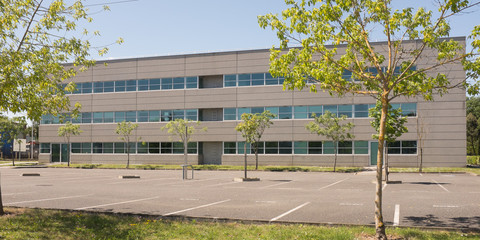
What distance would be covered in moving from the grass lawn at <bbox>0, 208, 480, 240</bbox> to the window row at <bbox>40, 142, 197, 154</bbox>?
39164 millimetres

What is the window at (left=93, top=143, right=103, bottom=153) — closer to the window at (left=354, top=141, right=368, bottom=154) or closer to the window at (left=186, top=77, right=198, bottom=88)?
the window at (left=186, top=77, right=198, bottom=88)

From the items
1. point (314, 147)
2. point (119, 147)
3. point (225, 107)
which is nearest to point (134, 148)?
point (119, 147)

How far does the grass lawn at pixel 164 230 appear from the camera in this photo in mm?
8469

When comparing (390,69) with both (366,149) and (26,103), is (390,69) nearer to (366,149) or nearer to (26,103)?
(26,103)

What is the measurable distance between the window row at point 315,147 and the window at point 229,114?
2.87 m

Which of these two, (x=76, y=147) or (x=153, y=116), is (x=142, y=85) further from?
(x=76, y=147)

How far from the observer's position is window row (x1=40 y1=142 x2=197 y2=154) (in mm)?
49644

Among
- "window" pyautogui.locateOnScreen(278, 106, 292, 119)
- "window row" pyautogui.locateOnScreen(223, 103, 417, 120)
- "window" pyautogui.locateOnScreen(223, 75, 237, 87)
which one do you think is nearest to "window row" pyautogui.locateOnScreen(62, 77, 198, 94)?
"window" pyautogui.locateOnScreen(223, 75, 237, 87)

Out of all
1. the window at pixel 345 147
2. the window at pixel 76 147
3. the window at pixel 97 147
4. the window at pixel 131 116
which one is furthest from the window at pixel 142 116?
the window at pixel 345 147

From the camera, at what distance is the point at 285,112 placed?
150 ft

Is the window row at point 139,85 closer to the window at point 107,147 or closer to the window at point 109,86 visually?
A: the window at point 109,86

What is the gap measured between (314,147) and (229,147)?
9594mm

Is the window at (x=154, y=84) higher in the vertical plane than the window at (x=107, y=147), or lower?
higher

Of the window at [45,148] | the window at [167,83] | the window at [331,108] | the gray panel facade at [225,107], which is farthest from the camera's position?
the window at [45,148]
